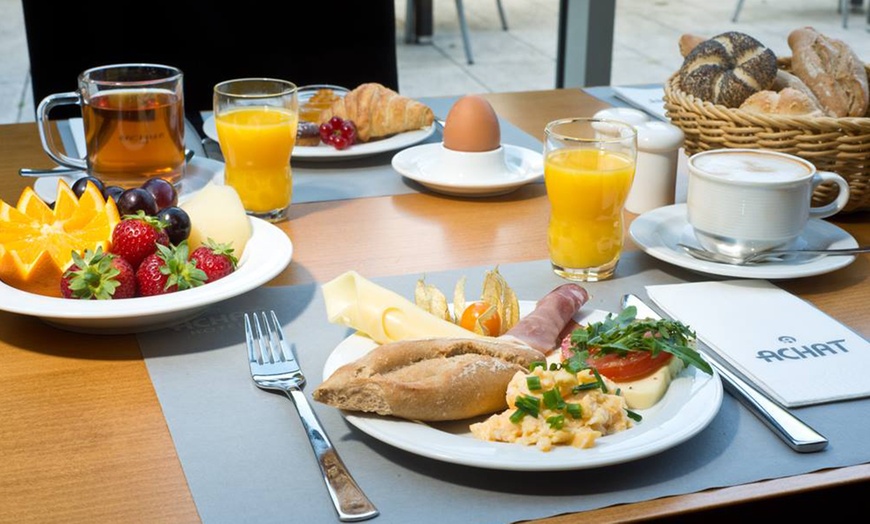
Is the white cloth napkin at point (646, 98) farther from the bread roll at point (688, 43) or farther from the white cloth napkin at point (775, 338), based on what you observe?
the white cloth napkin at point (775, 338)

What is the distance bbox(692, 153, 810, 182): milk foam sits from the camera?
1.13m

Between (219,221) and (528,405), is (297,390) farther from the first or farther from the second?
(219,221)

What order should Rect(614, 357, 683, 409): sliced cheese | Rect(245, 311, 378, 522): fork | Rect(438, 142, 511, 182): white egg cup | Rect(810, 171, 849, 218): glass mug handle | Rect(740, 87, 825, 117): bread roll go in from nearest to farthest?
Rect(245, 311, 378, 522): fork
Rect(614, 357, 683, 409): sliced cheese
Rect(810, 171, 849, 218): glass mug handle
Rect(740, 87, 825, 117): bread roll
Rect(438, 142, 511, 182): white egg cup

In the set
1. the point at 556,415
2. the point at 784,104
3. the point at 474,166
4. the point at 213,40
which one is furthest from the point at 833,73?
the point at 213,40

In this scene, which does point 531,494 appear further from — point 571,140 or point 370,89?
point 370,89

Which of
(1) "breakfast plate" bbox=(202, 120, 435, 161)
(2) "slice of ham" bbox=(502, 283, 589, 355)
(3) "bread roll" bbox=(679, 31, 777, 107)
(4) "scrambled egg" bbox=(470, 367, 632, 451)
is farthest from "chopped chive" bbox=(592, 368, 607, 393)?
(1) "breakfast plate" bbox=(202, 120, 435, 161)

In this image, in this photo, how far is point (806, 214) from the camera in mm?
1146

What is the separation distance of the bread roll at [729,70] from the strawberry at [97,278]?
0.83 m

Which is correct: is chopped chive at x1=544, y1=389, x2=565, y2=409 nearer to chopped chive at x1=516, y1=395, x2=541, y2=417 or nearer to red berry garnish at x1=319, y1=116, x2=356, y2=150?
chopped chive at x1=516, y1=395, x2=541, y2=417

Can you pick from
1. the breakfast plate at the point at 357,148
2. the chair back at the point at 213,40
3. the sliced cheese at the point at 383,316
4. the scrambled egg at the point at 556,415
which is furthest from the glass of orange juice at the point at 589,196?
the chair back at the point at 213,40

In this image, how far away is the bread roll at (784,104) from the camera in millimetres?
1303

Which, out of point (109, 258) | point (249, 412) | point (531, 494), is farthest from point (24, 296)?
point (531, 494)

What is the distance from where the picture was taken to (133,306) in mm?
950

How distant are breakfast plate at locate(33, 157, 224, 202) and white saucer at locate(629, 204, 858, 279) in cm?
Answer: 59
